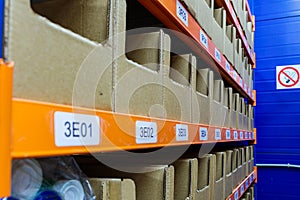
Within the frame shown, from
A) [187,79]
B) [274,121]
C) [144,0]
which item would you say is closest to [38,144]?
[144,0]

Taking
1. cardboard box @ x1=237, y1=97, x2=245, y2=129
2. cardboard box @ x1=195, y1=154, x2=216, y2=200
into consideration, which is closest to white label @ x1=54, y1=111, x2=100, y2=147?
cardboard box @ x1=195, y1=154, x2=216, y2=200

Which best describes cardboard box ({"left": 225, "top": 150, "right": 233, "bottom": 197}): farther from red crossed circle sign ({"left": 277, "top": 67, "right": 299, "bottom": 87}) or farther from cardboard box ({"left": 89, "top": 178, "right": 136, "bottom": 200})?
red crossed circle sign ({"left": 277, "top": 67, "right": 299, "bottom": 87})

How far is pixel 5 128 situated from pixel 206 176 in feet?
4.06

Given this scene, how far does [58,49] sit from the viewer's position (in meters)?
0.54

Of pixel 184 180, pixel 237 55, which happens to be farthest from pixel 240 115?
pixel 184 180

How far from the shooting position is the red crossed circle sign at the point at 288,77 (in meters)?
3.43

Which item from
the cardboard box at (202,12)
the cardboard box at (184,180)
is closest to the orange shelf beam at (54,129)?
the cardboard box at (184,180)

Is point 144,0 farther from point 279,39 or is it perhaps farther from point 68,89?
point 279,39

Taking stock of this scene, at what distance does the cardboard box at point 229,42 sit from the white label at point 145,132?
1.29 metres

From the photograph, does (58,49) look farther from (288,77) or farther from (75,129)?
(288,77)

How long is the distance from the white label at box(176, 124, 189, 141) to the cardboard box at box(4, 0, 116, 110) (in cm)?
43

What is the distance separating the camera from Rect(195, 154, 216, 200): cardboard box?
1.47m

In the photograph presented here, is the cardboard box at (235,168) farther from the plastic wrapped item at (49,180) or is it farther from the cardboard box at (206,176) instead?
the plastic wrapped item at (49,180)

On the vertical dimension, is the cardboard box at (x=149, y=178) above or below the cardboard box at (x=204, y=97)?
below
